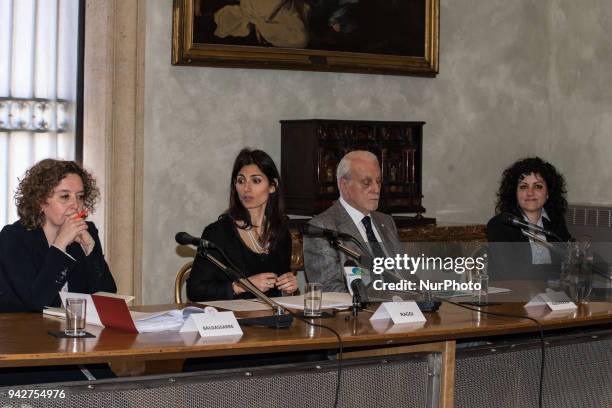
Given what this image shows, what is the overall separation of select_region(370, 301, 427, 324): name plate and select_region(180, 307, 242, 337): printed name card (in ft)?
2.13

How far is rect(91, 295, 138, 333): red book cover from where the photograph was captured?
10.9 feet

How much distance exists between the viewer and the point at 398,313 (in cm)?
379

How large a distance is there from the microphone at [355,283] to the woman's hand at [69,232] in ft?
3.77

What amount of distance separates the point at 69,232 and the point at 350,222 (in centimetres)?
150

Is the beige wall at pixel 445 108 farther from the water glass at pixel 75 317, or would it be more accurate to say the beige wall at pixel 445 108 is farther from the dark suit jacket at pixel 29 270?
the water glass at pixel 75 317

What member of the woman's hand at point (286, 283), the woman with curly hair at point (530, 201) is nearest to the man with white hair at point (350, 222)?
the woman's hand at point (286, 283)

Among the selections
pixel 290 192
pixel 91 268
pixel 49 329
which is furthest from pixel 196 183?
pixel 49 329

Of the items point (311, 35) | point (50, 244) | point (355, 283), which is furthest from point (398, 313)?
point (311, 35)

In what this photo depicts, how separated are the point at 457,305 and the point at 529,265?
1049mm

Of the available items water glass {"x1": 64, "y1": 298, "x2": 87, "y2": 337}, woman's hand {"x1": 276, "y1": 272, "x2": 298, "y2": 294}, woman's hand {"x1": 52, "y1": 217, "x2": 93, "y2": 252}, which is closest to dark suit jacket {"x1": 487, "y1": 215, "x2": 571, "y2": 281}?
woman's hand {"x1": 276, "y1": 272, "x2": 298, "y2": 294}

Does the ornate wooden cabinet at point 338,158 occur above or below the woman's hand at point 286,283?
above

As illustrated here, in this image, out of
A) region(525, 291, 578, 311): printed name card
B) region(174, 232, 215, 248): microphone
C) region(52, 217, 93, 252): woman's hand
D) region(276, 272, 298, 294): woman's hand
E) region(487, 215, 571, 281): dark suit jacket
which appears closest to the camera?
region(174, 232, 215, 248): microphone

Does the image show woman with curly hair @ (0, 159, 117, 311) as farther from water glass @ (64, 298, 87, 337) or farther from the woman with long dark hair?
water glass @ (64, 298, 87, 337)

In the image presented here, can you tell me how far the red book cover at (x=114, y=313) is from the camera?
3.32m
